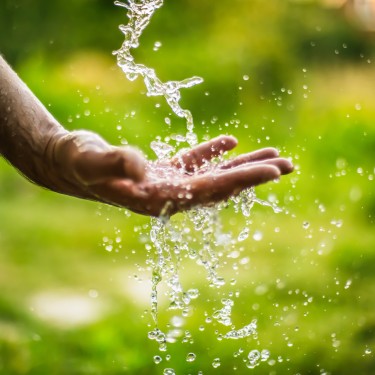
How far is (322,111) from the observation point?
5191 mm

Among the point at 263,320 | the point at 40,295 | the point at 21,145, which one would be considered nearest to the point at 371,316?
the point at 263,320

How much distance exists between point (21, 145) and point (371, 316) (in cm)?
242

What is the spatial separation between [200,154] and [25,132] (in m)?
0.33

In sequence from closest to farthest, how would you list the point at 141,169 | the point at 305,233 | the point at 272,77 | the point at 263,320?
the point at 141,169 < the point at 263,320 < the point at 305,233 < the point at 272,77

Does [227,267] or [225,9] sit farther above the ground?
[225,9]

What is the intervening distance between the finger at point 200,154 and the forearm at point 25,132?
24 centimetres

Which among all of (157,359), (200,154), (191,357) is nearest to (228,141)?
(200,154)

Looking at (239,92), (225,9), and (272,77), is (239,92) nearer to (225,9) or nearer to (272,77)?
(272,77)

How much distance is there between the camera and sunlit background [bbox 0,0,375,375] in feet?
10.5

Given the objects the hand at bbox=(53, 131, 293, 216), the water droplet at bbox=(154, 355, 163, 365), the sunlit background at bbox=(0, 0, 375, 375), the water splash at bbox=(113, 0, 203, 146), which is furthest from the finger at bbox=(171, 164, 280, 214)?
the water droplet at bbox=(154, 355, 163, 365)

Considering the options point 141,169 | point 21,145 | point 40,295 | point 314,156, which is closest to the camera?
point 141,169

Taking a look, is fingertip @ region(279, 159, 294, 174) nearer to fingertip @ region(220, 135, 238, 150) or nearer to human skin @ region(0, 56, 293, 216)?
human skin @ region(0, 56, 293, 216)

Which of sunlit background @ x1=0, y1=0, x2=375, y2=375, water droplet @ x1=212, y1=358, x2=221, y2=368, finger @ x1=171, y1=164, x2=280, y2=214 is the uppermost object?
sunlit background @ x1=0, y1=0, x2=375, y2=375

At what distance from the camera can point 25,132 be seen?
1.49 metres
